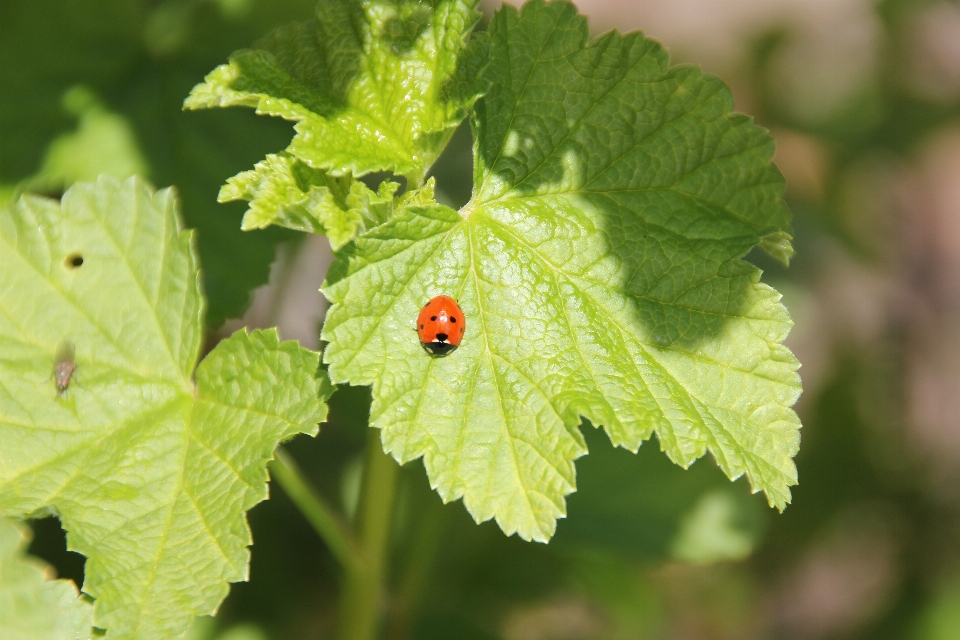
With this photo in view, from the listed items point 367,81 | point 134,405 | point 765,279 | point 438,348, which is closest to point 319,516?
point 134,405

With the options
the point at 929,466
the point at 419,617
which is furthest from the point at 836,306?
the point at 419,617

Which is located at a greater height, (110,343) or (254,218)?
(254,218)

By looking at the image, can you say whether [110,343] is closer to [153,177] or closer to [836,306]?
[153,177]

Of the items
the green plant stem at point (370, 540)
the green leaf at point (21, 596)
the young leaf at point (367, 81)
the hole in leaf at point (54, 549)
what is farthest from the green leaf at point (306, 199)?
the hole in leaf at point (54, 549)

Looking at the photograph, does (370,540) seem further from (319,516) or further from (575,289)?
(575,289)

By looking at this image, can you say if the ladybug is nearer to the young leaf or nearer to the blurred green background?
the young leaf

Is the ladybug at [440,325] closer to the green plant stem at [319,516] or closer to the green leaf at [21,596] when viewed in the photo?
the green plant stem at [319,516]
